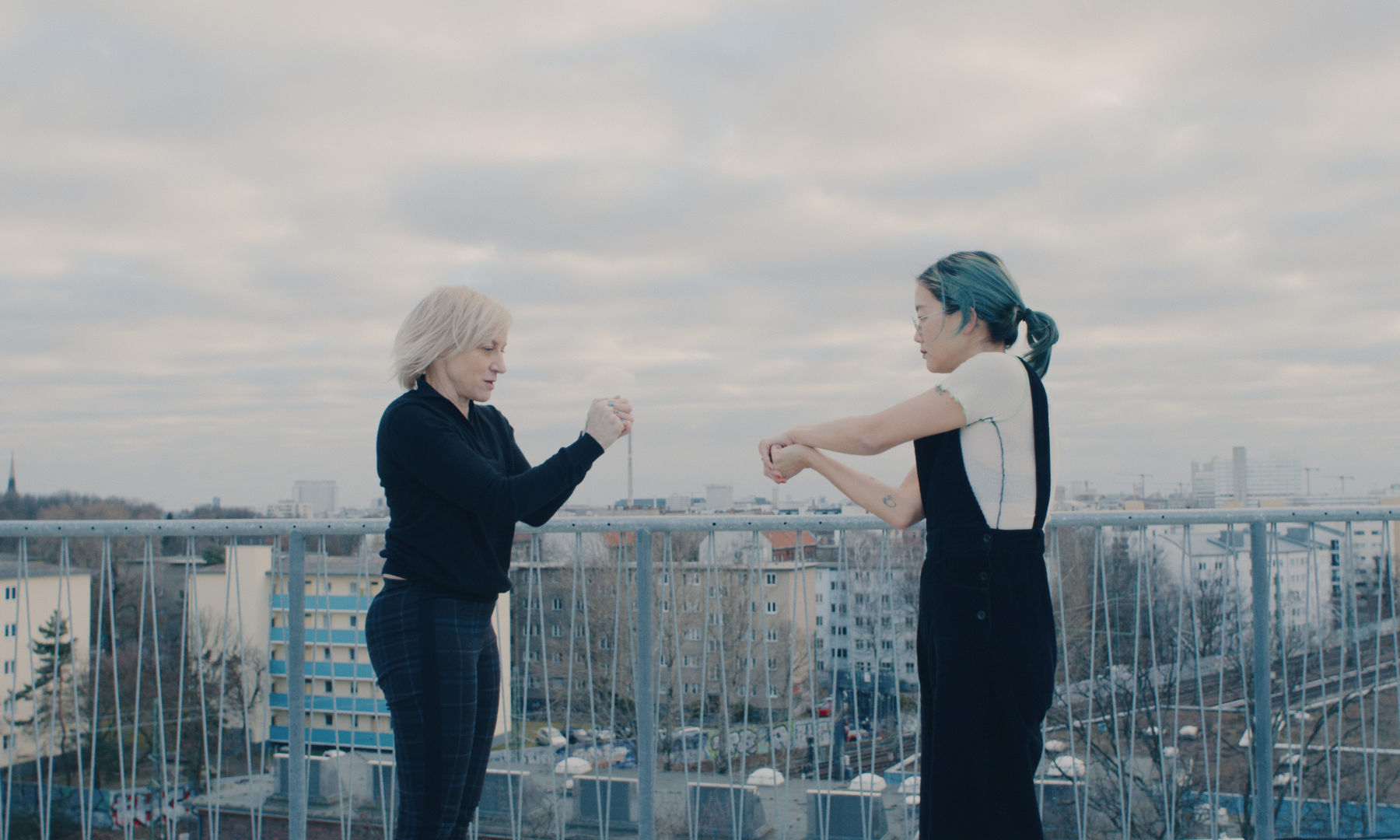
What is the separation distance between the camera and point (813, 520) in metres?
3.39

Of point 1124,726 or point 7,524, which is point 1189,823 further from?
point 7,524

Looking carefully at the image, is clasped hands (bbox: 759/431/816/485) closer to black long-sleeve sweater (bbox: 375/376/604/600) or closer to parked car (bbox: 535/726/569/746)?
black long-sleeve sweater (bbox: 375/376/604/600)

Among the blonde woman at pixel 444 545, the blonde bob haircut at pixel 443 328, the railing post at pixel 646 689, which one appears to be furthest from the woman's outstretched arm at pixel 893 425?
the railing post at pixel 646 689

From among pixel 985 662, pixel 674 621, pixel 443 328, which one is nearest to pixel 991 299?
pixel 985 662

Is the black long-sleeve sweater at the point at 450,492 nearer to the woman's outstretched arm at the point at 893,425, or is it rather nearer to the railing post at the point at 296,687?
the woman's outstretched arm at the point at 893,425

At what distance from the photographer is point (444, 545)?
225 centimetres

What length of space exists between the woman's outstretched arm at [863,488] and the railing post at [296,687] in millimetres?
2133

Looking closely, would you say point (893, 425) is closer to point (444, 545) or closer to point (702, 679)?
point (444, 545)

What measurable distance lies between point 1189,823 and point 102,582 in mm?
4460

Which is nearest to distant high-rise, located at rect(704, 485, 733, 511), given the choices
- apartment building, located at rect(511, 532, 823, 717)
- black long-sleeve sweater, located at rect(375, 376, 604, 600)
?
apartment building, located at rect(511, 532, 823, 717)

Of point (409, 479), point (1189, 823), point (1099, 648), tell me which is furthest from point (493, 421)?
point (1189, 823)

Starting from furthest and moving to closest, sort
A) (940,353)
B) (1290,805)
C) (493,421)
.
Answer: (1290,805), (493,421), (940,353)

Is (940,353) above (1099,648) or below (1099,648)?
above

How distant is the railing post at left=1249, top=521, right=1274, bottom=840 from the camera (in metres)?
3.58
